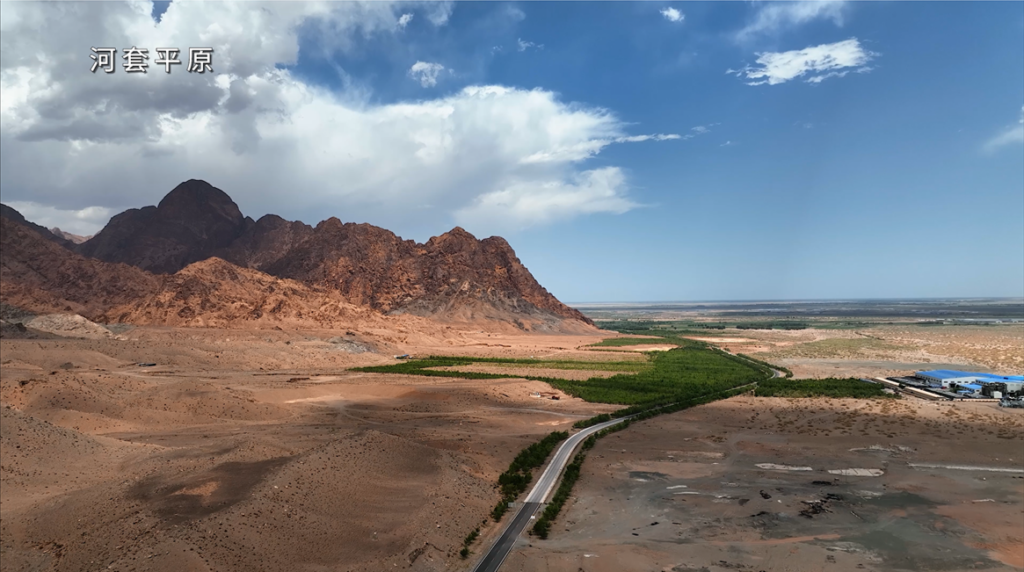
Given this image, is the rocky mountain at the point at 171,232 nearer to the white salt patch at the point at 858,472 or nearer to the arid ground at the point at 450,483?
the arid ground at the point at 450,483

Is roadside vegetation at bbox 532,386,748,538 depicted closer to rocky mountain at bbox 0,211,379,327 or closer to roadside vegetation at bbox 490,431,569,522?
roadside vegetation at bbox 490,431,569,522

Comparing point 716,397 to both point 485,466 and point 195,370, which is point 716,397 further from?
point 195,370

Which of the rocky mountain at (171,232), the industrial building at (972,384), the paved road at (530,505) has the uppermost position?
the rocky mountain at (171,232)

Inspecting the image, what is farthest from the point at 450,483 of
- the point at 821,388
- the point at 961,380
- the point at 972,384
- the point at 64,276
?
the point at 64,276

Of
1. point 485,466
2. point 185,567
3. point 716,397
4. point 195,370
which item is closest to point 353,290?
point 195,370

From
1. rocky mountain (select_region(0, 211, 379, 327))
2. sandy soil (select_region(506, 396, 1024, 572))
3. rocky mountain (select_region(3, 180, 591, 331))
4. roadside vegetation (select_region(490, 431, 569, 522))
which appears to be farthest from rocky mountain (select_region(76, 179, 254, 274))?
sandy soil (select_region(506, 396, 1024, 572))

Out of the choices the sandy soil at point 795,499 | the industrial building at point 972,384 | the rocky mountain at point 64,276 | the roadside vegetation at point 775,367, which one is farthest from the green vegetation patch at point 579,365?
the rocky mountain at point 64,276
